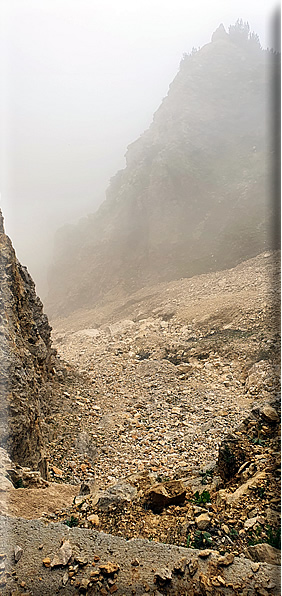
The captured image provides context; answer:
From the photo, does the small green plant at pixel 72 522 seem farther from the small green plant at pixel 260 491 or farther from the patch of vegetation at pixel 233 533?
the small green plant at pixel 260 491

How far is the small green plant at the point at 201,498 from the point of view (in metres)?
3.96

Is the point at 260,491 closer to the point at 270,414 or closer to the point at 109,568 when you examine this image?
the point at 270,414

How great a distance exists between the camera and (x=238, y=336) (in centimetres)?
1442

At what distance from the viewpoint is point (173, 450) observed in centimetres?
831

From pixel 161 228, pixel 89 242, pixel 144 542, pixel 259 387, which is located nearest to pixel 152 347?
pixel 259 387

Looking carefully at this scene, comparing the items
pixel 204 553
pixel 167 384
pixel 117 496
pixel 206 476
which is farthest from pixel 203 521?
pixel 167 384

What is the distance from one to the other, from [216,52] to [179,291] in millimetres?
40943

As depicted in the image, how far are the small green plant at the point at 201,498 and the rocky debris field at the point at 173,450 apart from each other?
2 cm

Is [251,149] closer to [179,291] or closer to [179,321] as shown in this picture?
[179,291]

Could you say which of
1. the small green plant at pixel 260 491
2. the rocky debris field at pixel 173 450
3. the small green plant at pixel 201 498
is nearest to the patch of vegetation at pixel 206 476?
the rocky debris field at pixel 173 450

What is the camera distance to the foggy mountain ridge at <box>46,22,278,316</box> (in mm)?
33375

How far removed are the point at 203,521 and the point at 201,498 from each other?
1.55 ft

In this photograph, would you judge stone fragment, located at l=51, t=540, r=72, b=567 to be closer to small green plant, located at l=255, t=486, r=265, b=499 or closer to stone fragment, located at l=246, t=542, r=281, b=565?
stone fragment, located at l=246, t=542, r=281, b=565

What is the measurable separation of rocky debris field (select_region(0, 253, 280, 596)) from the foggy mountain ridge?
41.6 feet
